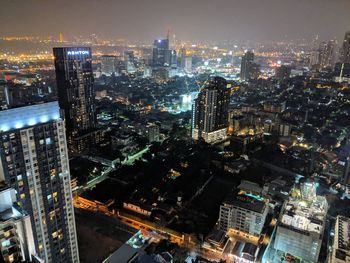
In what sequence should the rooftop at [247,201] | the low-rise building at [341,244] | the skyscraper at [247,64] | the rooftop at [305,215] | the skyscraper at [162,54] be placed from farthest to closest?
the skyscraper at [162,54] → the skyscraper at [247,64] → the rooftop at [247,201] → the rooftop at [305,215] → the low-rise building at [341,244]

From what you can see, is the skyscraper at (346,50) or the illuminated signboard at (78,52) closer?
the illuminated signboard at (78,52)

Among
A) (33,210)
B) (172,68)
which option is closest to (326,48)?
(172,68)

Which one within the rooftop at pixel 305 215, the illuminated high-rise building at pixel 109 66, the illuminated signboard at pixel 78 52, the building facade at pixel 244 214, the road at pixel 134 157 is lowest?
the road at pixel 134 157

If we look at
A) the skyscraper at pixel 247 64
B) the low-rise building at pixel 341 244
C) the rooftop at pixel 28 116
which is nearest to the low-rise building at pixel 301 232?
the low-rise building at pixel 341 244

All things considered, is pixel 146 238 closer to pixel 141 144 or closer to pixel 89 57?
pixel 141 144

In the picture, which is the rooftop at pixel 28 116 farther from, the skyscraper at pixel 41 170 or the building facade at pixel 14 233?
the building facade at pixel 14 233

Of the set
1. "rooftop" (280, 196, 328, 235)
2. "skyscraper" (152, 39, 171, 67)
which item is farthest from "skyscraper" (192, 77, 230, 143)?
"skyscraper" (152, 39, 171, 67)

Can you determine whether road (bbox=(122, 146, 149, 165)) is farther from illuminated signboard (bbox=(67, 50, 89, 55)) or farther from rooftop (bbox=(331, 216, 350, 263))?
rooftop (bbox=(331, 216, 350, 263))
